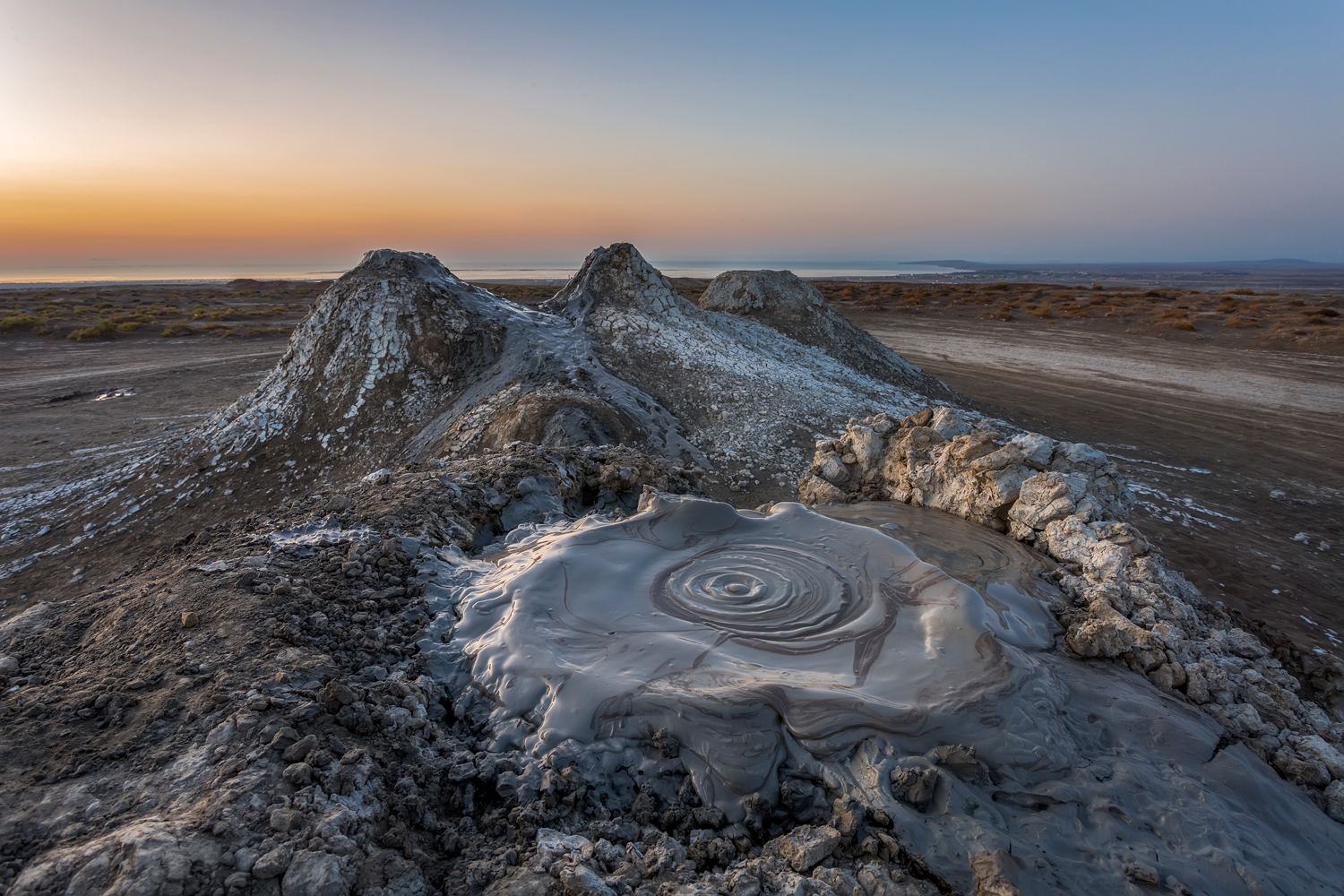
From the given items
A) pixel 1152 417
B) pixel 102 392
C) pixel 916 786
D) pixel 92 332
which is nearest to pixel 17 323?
pixel 92 332

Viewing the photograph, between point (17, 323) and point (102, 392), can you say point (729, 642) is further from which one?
point (17, 323)

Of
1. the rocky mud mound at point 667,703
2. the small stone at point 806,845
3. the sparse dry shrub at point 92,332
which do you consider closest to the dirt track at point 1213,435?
the rocky mud mound at point 667,703

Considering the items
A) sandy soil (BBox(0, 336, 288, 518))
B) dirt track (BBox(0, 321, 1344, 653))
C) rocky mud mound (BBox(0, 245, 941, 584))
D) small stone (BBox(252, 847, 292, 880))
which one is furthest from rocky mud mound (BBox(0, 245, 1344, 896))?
sandy soil (BBox(0, 336, 288, 518))

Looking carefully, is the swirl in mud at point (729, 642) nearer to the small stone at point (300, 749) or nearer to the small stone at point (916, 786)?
the small stone at point (916, 786)

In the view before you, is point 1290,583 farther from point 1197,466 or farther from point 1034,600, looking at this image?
point 1034,600

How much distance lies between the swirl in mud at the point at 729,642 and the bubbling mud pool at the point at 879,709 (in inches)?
0.4

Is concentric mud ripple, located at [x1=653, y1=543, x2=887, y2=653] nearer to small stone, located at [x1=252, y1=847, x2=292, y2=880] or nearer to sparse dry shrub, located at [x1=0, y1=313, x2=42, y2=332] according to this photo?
small stone, located at [x1=252, y1=847, x2=292, y2=880]

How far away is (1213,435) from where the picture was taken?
11922mm

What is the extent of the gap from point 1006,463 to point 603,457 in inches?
132

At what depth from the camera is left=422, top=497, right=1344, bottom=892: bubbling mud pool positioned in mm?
2299

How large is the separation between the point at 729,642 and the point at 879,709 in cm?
77

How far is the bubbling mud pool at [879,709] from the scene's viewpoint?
2299mm

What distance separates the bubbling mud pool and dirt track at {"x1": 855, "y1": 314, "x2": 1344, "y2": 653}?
453 cm

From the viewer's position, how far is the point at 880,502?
561cm
